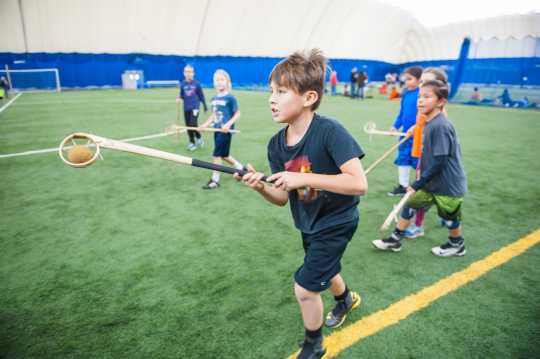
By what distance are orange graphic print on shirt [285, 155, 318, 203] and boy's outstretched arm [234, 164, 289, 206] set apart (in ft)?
0.59

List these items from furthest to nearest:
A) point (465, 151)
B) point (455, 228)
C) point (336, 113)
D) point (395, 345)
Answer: point (336, 113) → point (465, 151) → point (455, 228) → point (395, 345)

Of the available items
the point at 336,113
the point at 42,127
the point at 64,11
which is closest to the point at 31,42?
the point at 64,11

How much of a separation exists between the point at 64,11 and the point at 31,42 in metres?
3.77

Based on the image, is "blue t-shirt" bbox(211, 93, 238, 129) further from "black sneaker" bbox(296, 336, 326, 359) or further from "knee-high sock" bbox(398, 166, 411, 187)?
"black sneaker" bbox(296, 336, 326, 359)

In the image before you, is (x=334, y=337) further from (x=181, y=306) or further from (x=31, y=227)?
(x=31, y=227)

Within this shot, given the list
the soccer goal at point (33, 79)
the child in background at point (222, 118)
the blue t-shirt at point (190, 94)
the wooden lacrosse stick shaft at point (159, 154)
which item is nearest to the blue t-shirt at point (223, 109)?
the child in background at point (222, 118)

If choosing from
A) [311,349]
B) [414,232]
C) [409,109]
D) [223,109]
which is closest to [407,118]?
[409,109]

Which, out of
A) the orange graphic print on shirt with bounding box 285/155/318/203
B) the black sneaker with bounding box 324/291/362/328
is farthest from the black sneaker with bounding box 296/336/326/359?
the orange graphic print on shirt with bounding box 285/155/318/203

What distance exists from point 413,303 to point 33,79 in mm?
32783

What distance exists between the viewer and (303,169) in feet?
7.38

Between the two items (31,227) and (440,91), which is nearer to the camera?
(440,91)

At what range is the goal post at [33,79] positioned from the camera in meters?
26.3

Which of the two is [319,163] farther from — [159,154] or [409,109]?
[409,109]

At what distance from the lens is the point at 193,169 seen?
720 cm
